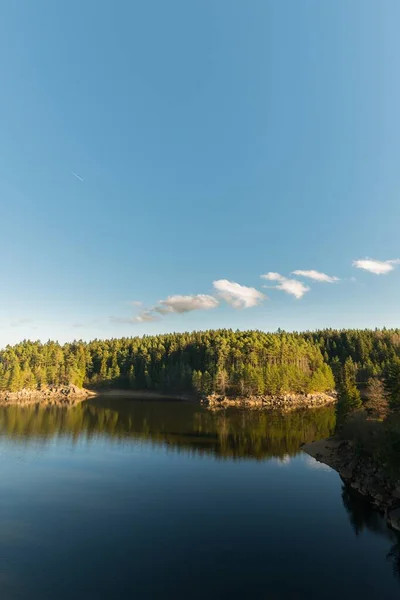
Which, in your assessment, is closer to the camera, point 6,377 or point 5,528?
point 5,528

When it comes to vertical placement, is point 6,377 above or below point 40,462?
above

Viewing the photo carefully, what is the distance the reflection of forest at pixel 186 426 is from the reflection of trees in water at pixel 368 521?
21064 mm

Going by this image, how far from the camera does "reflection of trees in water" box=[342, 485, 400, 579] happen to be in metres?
29.6

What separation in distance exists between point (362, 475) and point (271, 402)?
8450 centimetres

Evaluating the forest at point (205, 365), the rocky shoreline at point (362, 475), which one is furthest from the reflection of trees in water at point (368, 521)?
the forest at point (205, 365)

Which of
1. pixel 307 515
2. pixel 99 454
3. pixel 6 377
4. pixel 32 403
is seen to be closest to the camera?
pixel 307 515

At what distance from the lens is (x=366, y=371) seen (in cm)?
16050

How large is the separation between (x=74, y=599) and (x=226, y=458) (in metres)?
40.1

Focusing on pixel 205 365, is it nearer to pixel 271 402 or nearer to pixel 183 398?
pixel 183 398

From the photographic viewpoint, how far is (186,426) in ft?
292

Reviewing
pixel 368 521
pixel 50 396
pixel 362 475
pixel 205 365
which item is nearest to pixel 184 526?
pixel 368 521

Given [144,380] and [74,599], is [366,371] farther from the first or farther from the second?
[74,599]

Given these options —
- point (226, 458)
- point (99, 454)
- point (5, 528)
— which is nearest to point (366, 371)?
point (226, 458)

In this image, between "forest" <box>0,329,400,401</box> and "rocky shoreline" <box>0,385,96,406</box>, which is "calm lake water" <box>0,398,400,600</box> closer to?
"forest" <box>0,329,400,401</box>
